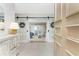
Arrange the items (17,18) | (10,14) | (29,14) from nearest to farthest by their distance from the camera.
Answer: (10,14), (17,18), (29,14)

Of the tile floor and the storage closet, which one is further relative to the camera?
the tile floor

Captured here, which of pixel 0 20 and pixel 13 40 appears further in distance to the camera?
pixel 13 40

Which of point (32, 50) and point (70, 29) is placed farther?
point (32, 50)

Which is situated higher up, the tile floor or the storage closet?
the storage closet

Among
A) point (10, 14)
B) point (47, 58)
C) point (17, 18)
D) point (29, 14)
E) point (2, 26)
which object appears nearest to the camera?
point (47, 58)

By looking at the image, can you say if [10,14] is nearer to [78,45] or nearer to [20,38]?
[20,38]


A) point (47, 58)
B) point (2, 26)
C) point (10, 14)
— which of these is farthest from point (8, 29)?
point (47, 58)

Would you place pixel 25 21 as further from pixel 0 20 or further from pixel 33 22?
pixel 0 20

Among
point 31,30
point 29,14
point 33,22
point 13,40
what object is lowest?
point 13,40

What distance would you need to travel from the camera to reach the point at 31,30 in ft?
4.82

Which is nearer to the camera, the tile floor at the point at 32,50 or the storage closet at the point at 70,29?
the storage closet at the point at 70,29

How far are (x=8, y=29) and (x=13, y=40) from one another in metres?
0.46

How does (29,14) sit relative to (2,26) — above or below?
above

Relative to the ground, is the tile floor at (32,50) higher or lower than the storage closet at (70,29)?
lower
